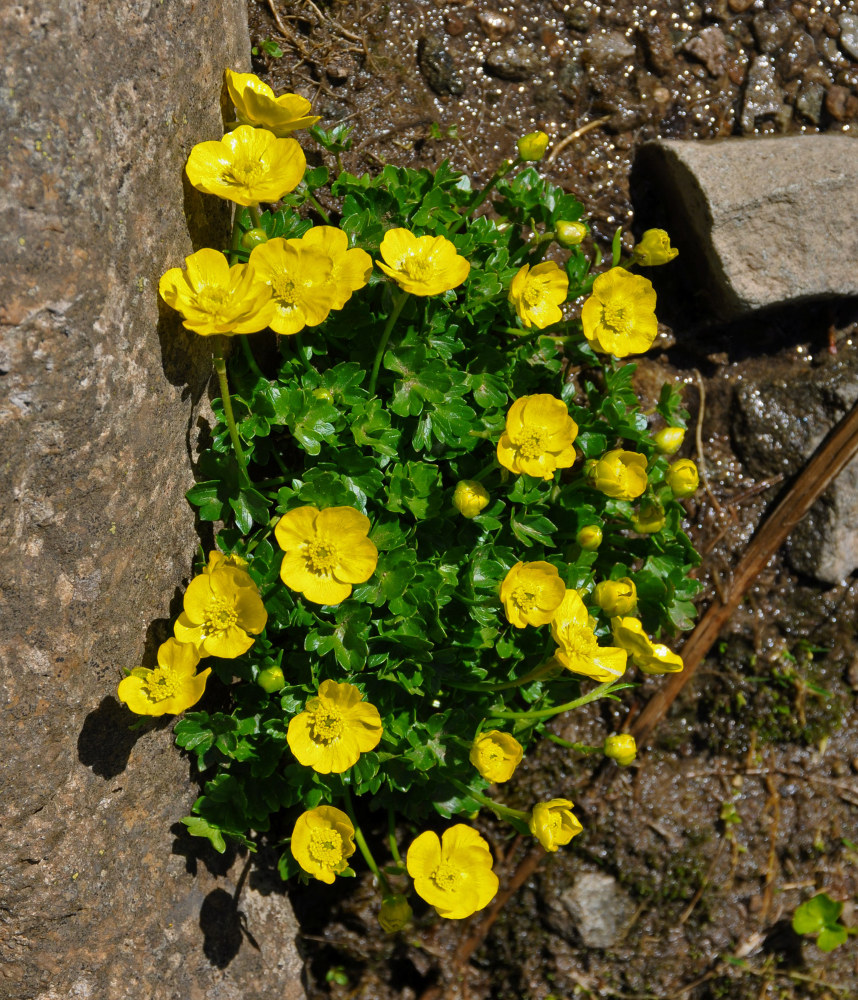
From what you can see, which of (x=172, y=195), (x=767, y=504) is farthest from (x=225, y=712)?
(x=767, y=504)

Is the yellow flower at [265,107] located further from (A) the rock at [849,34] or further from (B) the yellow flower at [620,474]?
(A) the rock at [849,34]

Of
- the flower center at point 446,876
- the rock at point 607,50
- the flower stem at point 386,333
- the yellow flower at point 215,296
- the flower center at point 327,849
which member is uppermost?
the rock at point 607,50

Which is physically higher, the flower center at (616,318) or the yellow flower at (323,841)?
the flower center at (616,318)

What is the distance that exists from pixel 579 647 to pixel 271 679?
98 cm

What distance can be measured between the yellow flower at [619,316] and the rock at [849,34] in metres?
2.02

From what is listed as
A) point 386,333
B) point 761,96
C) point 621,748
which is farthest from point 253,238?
point 761,96

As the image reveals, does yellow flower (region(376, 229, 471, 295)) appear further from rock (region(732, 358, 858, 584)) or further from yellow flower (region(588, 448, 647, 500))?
rock (region(732, 358, 858, 584))

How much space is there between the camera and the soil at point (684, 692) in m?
3.81

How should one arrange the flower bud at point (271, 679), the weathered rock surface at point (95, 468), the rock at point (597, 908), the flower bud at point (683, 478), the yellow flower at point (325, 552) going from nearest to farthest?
the weathered rock surface at point (95, 468) < the yellow flower at point (325, 552) < the flower bud at point (271, 679) < the flower bud at point (683, 478) < the rock at point (597, 908)

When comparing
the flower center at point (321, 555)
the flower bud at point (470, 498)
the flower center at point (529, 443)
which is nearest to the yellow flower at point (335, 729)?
the flower center at point (321, 555)

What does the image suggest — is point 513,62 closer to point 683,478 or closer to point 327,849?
point 683,478

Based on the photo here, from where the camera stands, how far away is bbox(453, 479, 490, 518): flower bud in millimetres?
2736

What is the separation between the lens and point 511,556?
3.02 meters

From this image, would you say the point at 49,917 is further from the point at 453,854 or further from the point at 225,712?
the point at 453,854
